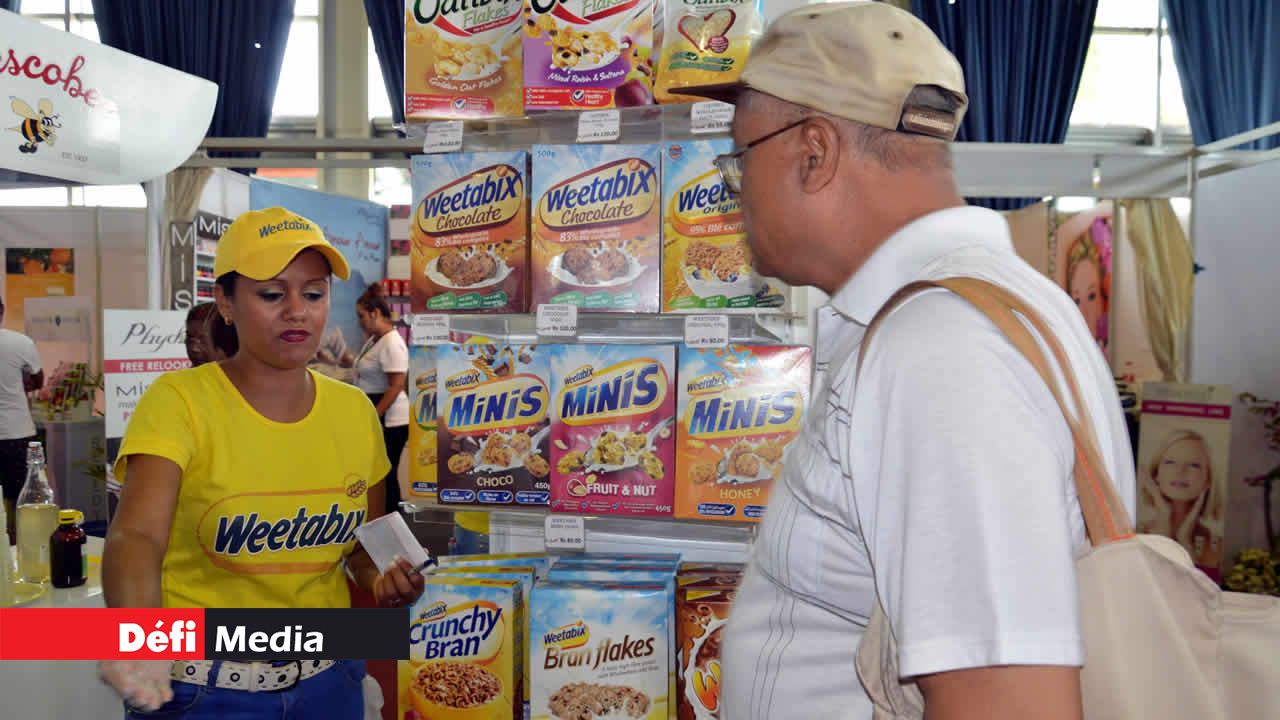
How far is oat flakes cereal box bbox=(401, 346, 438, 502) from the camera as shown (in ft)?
7.52

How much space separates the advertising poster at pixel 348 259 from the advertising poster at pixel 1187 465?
205 inches

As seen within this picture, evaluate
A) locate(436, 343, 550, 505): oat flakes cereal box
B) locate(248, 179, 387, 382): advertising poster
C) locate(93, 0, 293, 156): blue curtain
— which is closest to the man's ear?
locate(436, 343, 550, 505): oat flakes cereal box

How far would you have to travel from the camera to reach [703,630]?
1.96 m

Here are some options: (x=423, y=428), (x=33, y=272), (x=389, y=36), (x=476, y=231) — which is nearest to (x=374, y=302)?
(x=389, y=36)

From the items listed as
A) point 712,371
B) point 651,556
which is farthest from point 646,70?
point 651,556

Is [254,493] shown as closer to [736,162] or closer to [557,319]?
[557,319]

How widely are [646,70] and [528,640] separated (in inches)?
53.6

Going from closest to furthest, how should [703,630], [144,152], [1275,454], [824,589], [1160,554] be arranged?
[1160,554]
[824,589]
[703,630]
[144,152]
[1275,454]

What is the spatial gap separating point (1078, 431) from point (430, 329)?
5.83ft

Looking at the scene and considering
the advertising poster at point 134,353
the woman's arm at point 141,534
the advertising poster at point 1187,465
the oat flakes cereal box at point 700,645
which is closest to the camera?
the woman's arm at point 141,534

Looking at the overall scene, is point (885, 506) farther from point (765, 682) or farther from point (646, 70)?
point (646, 70)

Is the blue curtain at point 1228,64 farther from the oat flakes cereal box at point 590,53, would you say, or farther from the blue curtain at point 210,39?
the blue curtain at point 210,39

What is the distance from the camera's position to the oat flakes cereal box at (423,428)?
229cm

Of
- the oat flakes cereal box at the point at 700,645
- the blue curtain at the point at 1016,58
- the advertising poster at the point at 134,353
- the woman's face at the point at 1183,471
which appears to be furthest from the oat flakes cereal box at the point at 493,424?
the blue curtain at the point at 1016,58
